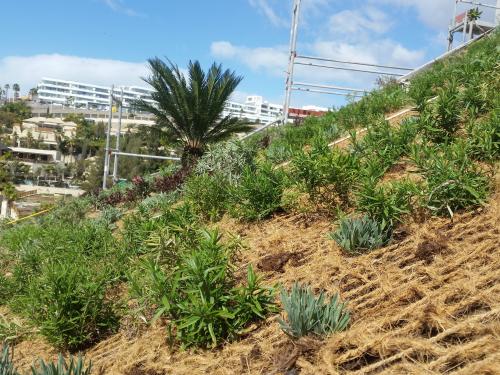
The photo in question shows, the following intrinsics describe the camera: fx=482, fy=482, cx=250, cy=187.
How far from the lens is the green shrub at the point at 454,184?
3.26 meters

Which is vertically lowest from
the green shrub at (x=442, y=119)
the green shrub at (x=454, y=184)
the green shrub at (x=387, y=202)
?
the green shrub at (x=387, y=202)

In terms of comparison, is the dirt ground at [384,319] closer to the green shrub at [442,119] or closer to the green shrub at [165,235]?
the green shrub at [165,235]

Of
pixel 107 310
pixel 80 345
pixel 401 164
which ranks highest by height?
pixel 401 164

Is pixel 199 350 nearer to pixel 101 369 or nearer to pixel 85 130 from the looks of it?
pixel 101 369

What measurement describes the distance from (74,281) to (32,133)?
8073cm

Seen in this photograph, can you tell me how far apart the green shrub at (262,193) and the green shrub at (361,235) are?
1.33m

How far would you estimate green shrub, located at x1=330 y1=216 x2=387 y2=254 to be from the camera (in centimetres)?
327

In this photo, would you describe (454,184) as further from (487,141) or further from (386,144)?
(386,144)

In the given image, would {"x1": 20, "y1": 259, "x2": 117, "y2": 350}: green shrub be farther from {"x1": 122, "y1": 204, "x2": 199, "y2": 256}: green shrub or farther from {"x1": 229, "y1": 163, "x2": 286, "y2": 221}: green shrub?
{"x1": 229, "y1": 163, "x2": 286, "y2": 221}: green shrub

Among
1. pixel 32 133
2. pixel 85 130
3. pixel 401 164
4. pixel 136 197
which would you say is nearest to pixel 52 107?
pixel 32 133

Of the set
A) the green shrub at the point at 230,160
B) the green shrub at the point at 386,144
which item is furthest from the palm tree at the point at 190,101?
the green shrub at the point at 386,144

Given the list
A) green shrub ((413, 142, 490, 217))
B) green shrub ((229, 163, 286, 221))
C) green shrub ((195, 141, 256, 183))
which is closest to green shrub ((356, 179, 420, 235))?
green shrub ((413, 142, 490, 217))

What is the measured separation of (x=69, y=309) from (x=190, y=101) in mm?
10044

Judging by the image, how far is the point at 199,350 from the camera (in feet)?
9.16
